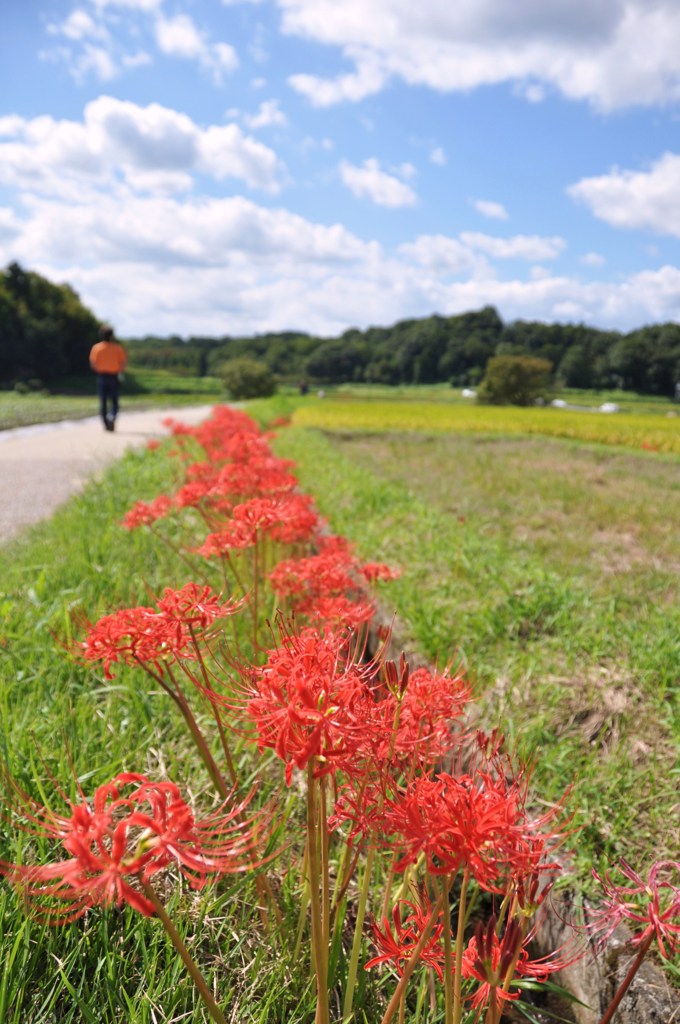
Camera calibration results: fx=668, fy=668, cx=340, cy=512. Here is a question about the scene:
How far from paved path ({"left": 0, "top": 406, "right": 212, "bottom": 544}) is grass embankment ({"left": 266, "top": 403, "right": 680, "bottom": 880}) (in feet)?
8.37

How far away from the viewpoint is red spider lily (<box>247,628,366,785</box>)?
2.74ft

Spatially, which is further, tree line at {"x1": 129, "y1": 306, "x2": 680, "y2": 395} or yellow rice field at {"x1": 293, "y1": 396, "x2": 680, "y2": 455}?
tree line at {"x1": 129, "y1": 306, "x2": 680, "y2": 395}

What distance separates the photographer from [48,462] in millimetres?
8508

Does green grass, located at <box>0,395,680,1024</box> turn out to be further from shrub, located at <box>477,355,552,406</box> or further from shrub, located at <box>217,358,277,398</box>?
shrub, located at <box>477,355,552,406</box>

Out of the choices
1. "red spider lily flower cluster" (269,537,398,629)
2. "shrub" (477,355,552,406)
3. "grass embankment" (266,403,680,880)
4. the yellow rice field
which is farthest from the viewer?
"shrub" (477,355,552,406)

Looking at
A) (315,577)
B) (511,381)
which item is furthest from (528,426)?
(511,381)

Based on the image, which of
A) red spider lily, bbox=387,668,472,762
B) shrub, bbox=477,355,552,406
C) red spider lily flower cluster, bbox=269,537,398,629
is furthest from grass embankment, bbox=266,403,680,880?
shrub, bbox=477,355,552,406

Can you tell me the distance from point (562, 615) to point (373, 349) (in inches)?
3591

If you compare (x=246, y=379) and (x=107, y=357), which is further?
(x=246, y=379)

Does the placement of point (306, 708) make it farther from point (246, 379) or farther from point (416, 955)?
point (246, 379)

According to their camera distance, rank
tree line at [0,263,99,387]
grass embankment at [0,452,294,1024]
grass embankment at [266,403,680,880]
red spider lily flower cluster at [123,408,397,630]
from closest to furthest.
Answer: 1. grass embankment at [0,452,294,1024]
2. red spider lily flower cluster at [123,408,397,630]
3. grass embankment at [266,403,680,880]
4. tree line at [0,263,99,387]

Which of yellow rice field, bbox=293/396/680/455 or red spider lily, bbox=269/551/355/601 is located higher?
red spider lily, bbox=269/551/355/601

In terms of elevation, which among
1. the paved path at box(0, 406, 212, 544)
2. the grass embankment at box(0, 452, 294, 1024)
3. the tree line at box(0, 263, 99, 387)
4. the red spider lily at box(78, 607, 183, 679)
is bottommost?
the grass embankment at box(0, 452, 294, 1024)

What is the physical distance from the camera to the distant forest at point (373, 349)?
42.4 meters
